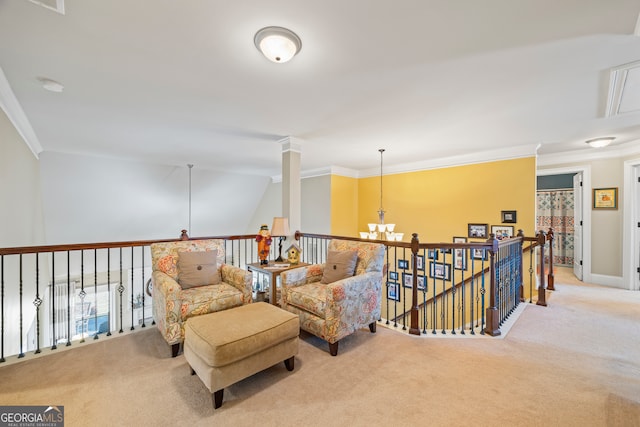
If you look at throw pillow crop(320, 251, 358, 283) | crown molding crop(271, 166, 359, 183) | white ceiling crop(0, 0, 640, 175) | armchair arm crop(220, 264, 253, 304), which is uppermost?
white ceiling crop(0, 0, 640, 175)

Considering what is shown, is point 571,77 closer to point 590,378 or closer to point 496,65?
point 496,65

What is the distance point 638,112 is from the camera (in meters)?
3.10

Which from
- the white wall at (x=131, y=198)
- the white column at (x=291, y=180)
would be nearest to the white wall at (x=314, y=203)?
the white wall at (x=131, y=198)

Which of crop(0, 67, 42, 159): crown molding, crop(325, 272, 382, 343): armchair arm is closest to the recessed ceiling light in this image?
crop(0, 67, 42, 159): crown molding

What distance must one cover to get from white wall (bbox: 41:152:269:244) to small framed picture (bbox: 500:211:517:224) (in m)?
6.07

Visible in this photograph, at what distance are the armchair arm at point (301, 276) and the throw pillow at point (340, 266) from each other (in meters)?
0.16

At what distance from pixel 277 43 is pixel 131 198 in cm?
607

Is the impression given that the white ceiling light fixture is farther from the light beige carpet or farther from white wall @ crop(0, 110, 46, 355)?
white wall @ crop(0, 110, 46, 355)

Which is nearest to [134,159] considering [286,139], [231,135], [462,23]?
[231,135]

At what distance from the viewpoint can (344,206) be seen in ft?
22.5

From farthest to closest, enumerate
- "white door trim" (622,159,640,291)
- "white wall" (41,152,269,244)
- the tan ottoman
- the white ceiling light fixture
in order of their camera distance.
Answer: "white wall" (41,152,269,244), "white door trim" (622,159,640,291), the white ceiling light fixture, the tan ottoman

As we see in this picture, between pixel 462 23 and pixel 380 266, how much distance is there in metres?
2.21

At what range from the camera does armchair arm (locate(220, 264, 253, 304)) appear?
2.81 meters

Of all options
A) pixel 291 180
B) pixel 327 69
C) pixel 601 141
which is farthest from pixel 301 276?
pixel 601 141
